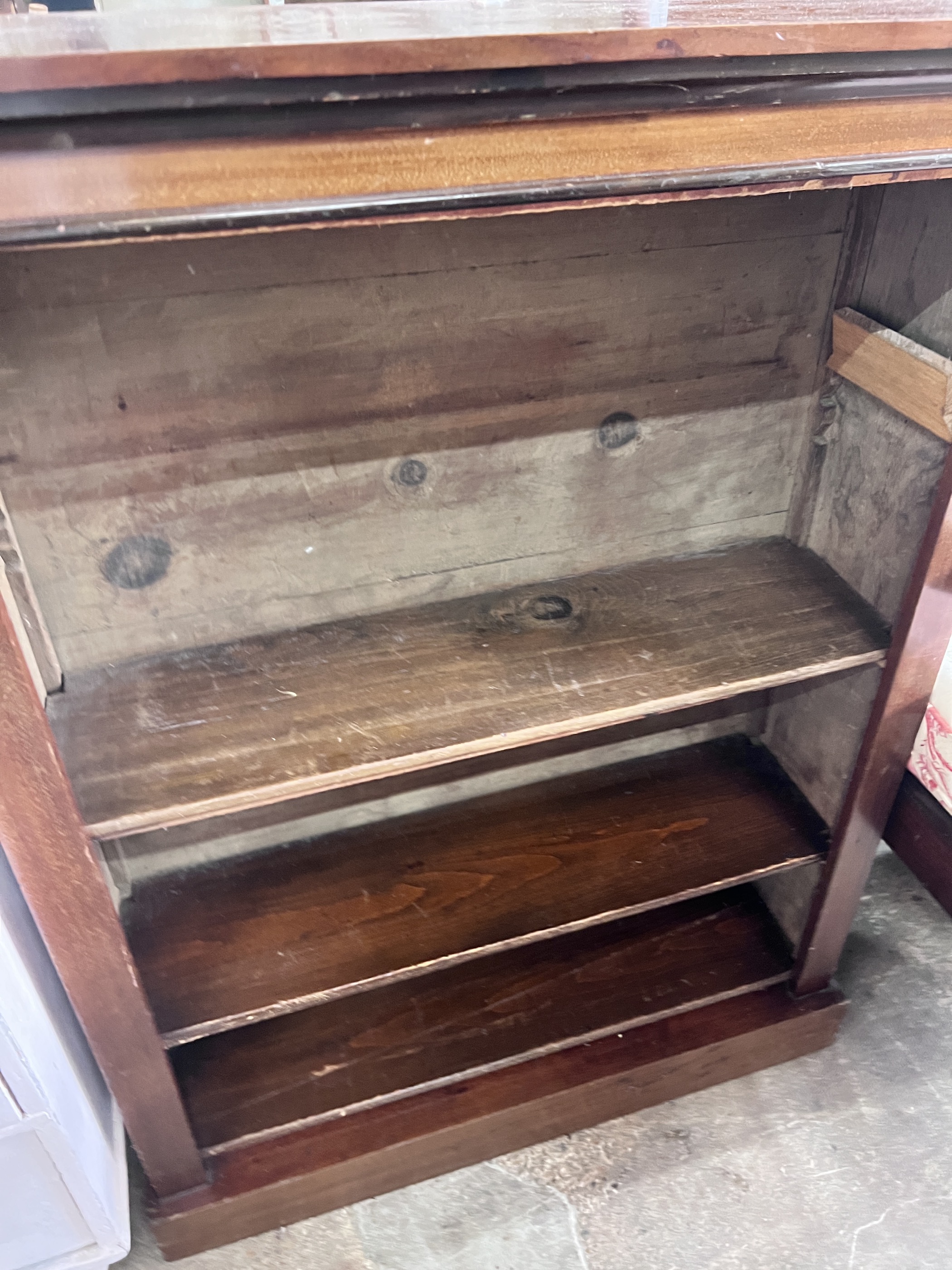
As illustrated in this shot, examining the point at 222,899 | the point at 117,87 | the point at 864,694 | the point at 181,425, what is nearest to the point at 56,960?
the point at 222,899

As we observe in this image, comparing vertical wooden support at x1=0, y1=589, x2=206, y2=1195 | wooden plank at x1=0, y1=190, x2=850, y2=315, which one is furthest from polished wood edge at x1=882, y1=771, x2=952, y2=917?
vertical wooden support at x1=0, y1=589, x2=206, y2=1195

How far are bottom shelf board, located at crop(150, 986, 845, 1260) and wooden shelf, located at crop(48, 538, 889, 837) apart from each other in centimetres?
62

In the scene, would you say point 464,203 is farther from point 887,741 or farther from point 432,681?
point 887,741

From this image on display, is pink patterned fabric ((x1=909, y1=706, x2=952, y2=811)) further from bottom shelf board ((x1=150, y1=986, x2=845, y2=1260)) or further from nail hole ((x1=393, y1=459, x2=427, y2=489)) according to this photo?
nail hole ((x1=393, y1=459, x2=427, y2=489))

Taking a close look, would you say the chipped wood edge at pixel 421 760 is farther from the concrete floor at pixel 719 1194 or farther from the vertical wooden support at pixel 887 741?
the concrete floor at pixel 719 1194

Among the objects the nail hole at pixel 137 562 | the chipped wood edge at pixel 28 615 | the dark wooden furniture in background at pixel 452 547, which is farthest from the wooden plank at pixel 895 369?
the chipped wood edge at pixel 28 615

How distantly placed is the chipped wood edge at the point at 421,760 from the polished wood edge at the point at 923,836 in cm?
46

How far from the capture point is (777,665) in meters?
1.01

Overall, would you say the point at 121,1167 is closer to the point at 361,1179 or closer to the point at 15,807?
the point at 361,1179

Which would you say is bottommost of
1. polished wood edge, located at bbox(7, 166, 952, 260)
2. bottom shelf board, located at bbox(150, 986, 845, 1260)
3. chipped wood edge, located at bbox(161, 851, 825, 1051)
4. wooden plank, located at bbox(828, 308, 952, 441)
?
bottom shelf board, located at bbox(150, 986, 845, 1260)

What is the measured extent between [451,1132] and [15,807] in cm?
80

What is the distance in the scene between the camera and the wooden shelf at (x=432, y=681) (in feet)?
2.93

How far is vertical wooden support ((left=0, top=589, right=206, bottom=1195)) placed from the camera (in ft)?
2.44

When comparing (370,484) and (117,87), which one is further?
(370,484)
